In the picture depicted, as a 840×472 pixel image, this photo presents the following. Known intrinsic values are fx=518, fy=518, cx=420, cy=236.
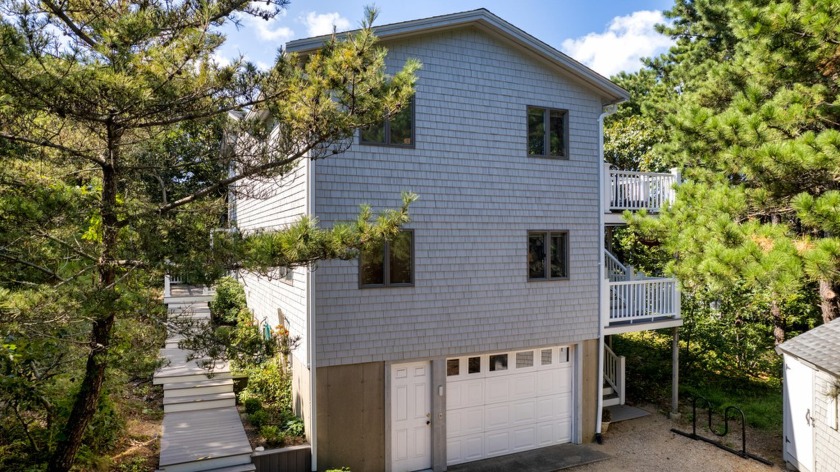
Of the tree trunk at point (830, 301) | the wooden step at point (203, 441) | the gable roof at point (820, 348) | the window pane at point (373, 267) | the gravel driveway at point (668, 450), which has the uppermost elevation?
the window pane at point (373, 267)

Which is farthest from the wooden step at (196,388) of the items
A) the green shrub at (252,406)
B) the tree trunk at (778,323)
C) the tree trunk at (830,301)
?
the tree trunk at (778,323)

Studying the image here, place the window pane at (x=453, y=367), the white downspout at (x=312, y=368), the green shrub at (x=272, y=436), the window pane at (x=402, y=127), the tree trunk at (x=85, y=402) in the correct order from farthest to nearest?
the window pane at (x=453, y=367)
the window pane at (x=402, y=127)
the green shrub at (x=272, y=436)
the white downspout at (x=312, y=368)
the tree trunk at (x=85, y=402)

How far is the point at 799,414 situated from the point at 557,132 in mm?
7310

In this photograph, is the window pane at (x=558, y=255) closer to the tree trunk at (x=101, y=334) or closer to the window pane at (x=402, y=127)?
the window pane at (x=402, y=127)

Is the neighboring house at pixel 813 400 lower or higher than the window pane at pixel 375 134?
lower

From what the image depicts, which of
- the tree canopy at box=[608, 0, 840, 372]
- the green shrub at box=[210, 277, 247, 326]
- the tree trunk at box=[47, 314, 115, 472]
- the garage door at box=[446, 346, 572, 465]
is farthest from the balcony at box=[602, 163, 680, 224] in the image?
the green shrub at box=[210, 277, 247, 326]

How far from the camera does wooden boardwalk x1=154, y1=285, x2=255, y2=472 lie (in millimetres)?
8273

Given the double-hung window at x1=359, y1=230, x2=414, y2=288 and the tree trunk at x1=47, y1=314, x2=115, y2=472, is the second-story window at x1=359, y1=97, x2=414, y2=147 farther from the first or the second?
the tree trunk at x1=47, y1=314, x2=115, y2=472

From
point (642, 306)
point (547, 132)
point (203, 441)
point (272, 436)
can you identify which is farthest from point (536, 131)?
point (203, 441)

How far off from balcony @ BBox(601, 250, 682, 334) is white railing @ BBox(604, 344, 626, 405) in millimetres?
1286

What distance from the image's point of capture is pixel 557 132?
1098 cm

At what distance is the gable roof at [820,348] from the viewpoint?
29.9 ft

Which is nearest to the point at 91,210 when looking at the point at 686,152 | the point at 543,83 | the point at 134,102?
the point at 134,102

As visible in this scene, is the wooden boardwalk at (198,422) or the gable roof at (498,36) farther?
the gable roof at (498,36)
